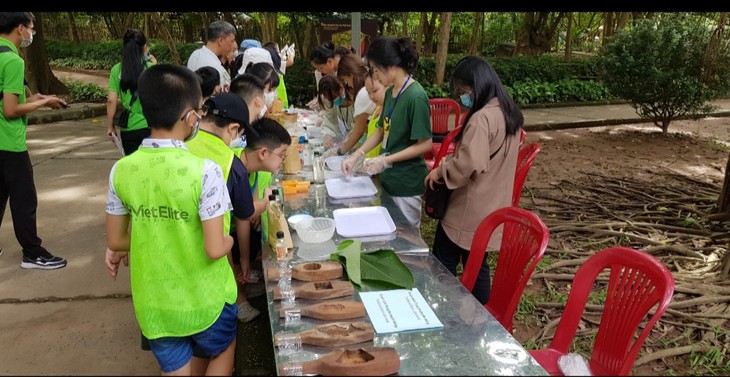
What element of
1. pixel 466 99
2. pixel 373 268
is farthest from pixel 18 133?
pixel 466 99

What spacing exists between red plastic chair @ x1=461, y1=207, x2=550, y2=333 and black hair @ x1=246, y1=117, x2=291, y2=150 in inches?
43.0

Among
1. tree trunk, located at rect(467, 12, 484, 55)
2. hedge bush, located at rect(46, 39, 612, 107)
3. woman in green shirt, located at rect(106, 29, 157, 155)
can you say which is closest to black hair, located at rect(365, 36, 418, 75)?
woman in green shirt, located at rect(106, 29, 157, 155)

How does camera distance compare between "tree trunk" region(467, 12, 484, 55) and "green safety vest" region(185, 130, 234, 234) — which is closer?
"green safety vest" region(185, 130, 234, 234)

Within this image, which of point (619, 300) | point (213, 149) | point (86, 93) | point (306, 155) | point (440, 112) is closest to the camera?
point (619, 300)

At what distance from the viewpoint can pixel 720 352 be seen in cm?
285

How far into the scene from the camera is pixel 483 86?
2404 mm

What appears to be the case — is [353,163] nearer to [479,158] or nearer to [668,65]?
[479,158]

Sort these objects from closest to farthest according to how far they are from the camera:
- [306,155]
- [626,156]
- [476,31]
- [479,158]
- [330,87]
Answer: [479,158] → [306,155] → [330,87] → [626,156] → [476,31]

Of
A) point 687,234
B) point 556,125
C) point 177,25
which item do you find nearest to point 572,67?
point 556,125

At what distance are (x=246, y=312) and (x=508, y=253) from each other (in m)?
1.61

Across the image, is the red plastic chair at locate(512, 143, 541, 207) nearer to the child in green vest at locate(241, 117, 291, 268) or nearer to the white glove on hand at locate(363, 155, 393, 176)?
the white glove on hand at locate(363, 155, 393, 176)

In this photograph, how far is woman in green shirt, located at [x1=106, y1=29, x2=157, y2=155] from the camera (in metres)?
3.88

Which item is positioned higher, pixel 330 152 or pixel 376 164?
pixel 376 164
